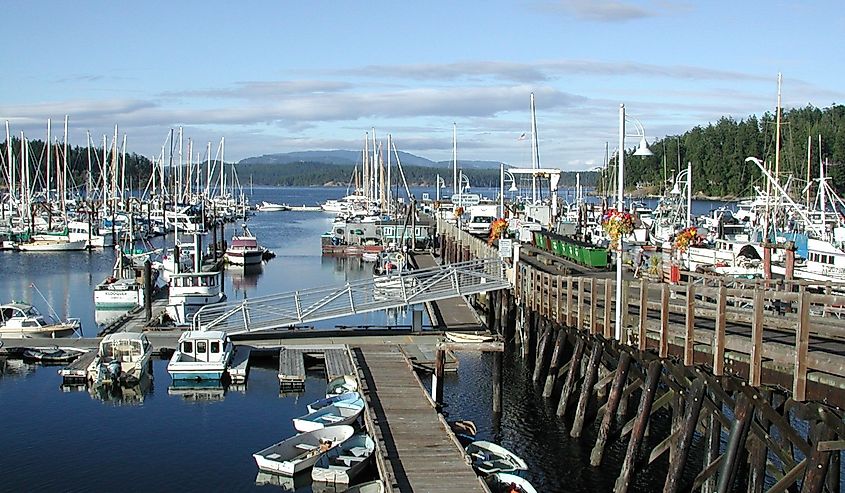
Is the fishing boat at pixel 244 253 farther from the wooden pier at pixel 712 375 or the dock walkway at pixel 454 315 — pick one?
the wooden pier at pixel 712 375

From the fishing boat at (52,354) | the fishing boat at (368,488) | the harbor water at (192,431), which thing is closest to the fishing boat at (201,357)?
the harbor water at (192,431)

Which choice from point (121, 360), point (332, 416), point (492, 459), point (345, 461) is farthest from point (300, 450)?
point (121, 360)

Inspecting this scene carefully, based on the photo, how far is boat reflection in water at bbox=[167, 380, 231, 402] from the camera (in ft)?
113

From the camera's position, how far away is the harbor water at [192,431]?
25.8 meters

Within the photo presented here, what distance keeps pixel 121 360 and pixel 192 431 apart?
695 cm

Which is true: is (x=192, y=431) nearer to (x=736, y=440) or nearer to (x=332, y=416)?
(x=332, y=416)

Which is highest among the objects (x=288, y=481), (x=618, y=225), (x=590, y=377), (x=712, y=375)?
(x=618, y=225)

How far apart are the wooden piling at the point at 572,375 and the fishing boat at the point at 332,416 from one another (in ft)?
20.9

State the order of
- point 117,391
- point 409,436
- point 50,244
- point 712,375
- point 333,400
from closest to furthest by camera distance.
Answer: point 712,375 < point 409,436 < point 333,400 < point 117,391 < point 50,244

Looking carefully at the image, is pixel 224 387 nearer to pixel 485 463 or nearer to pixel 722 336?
pixel 485 463

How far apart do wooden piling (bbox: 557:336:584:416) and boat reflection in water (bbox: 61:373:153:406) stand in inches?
551

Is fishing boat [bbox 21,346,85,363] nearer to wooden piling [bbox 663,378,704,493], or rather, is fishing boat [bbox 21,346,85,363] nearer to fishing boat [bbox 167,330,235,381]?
fishing boat [bbox 167,330,235,381]

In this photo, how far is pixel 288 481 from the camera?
2531 cm

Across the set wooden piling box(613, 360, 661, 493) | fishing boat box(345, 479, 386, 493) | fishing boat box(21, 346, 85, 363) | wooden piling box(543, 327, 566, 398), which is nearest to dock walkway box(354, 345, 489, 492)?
fishing boat box(345, 479, 386, 493)
